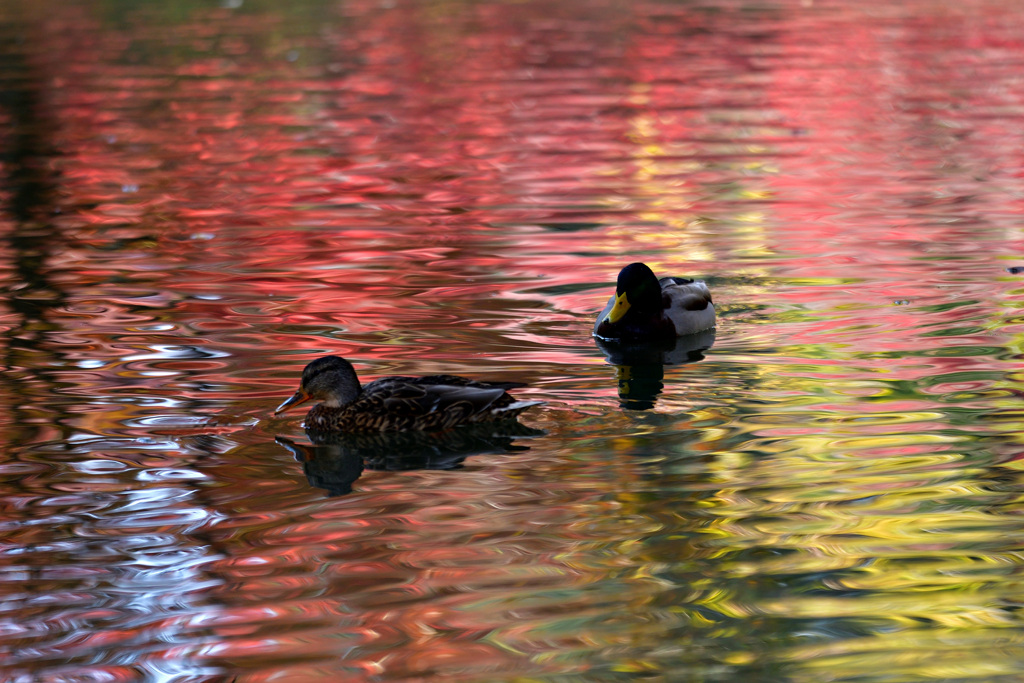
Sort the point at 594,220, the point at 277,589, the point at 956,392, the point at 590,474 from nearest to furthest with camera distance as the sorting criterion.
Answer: the point at 277,589, the point at 590,474, the point at 956,392, the point at 594,220

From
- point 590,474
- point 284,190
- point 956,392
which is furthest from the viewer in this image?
point 284,190

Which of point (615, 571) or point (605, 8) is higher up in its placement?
point (605, 8)

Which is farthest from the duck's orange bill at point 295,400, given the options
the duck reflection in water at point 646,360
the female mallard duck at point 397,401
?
the duck reflection in water at point 646,360

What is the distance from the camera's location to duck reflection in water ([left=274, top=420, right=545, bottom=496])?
21.6 feet

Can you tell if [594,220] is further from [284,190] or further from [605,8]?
[605,8]

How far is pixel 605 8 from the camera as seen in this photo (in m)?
35.8

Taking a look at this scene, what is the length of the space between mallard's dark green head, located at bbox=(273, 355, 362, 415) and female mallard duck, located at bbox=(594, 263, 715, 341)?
7.49ft

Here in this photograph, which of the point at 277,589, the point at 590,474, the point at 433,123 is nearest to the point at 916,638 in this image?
the point at 590,474

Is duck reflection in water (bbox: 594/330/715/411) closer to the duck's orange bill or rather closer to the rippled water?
the rippled water

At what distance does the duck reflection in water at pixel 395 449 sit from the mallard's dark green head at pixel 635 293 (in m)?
1.87

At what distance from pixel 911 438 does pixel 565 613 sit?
251 cm

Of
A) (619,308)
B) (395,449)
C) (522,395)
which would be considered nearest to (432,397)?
(395,449)

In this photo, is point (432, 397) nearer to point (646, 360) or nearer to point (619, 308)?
point (646, 360)

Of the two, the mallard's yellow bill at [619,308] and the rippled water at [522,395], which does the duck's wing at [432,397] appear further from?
the mallard's yellow bill at [619,308]
